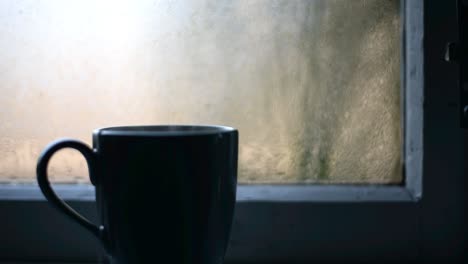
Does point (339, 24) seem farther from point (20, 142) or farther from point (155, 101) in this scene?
point (20, 142)

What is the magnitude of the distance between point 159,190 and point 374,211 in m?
0.27

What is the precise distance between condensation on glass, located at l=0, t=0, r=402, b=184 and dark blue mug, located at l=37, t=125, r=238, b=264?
0.19 meters

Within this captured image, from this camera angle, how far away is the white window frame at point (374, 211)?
1.97 feet

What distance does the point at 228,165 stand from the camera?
0.48 m

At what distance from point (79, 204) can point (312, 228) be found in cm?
26

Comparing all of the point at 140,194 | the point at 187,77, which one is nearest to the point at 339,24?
the point at 187,77

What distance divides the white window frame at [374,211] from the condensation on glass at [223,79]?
0.03 metres

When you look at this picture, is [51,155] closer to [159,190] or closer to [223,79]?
[159,190]

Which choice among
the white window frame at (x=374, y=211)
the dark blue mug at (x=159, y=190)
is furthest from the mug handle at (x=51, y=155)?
the white window frame at (x=374, y=211)

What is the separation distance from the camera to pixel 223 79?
2.18ft

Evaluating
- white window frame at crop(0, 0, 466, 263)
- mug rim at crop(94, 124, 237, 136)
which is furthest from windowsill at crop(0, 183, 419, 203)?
mug rim at crop(94, 124, 237, 136)

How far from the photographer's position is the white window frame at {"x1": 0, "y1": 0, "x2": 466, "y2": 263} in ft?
1.97

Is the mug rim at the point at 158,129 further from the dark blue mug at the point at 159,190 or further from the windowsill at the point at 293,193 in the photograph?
the windowsill at the point at 293,193

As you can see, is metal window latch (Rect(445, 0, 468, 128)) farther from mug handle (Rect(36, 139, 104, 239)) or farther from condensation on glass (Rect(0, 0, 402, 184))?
mug handle (Rect(36, 139, 104, 239))
